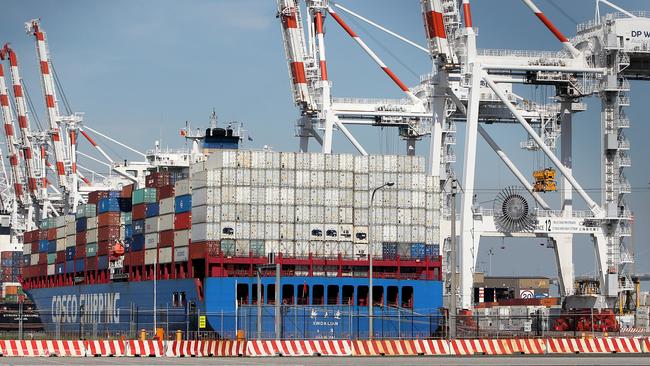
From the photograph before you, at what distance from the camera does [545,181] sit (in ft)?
304

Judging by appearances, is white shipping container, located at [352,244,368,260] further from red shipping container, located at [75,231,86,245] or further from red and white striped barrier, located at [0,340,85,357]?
red shipping container, located at [75,231,86,245]

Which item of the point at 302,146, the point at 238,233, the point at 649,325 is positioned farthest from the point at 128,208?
the point at 649,325

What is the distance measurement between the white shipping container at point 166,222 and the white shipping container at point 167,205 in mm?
306

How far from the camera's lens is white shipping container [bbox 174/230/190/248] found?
294 feet

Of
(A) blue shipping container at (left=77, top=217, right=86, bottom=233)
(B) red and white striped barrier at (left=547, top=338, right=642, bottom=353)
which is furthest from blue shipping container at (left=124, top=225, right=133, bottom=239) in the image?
(B) red and white striped barrier at (left=547, top=338, right=642, bottom=353)

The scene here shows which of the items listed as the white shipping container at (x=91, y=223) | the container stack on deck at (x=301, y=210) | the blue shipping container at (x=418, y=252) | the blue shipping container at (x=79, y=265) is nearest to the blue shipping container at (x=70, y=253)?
the blue shipping container at (x=79, y=265)

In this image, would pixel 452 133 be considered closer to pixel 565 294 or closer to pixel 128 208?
pixel 565 294

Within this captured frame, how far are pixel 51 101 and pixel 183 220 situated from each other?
2571 inches

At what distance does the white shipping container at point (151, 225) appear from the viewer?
96625mm

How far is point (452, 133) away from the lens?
357ft

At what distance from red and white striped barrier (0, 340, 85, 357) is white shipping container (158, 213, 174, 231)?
3396 centimetres

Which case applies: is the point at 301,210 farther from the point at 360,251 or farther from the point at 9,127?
the point at 9,127

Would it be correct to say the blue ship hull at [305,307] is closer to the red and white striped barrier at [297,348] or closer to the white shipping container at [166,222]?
the white shipping container at [166,222]

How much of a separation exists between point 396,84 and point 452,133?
6843 millimetres
